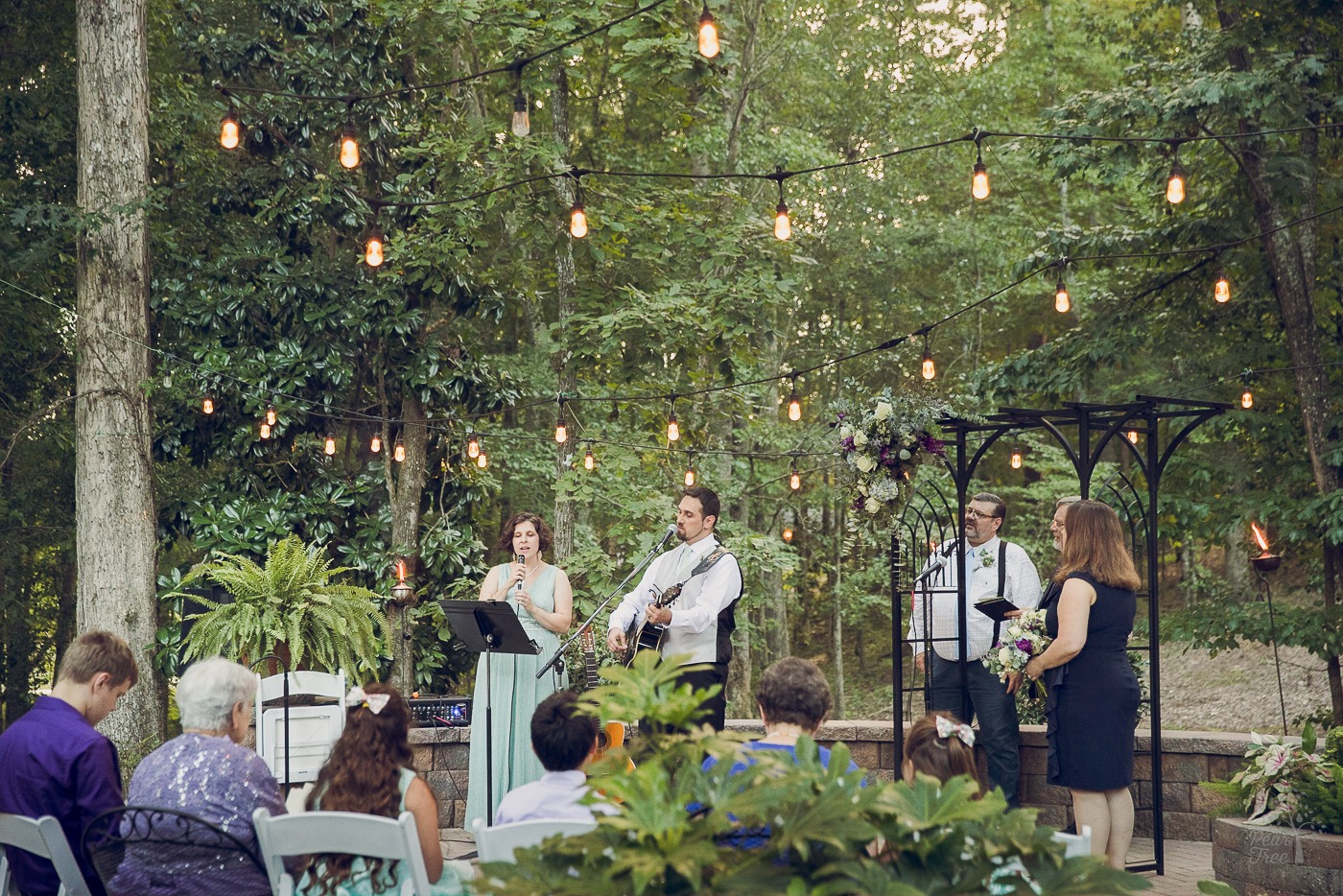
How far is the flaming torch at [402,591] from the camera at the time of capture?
10383mm

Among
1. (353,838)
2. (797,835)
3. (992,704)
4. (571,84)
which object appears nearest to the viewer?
A: (797,835)

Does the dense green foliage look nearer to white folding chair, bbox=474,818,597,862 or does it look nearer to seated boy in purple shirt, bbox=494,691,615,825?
seated boy in purple shirt, bbox=494,691,615,825

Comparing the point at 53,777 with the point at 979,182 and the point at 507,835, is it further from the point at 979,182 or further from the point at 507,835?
the point at 979,182

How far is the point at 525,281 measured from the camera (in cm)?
1281

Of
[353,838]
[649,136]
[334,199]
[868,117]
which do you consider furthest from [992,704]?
[868,117]

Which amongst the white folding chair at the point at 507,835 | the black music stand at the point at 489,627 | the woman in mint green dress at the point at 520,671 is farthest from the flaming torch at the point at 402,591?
the white folding chair at the point at 507,835

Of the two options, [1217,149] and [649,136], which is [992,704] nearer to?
[1217,149]

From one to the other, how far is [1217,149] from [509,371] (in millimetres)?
7706

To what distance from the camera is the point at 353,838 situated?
2965 mm

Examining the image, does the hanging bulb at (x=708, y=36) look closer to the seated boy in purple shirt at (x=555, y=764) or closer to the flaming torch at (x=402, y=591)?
the seated boy in purple shirt at (x=555, y=764)

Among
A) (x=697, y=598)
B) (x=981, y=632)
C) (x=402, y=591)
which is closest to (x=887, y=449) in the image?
(x=981, y=632)

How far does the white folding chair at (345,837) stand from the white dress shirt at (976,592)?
12.0 ft

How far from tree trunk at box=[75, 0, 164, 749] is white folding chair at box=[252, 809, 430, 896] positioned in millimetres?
7130

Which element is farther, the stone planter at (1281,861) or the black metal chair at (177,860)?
the stone planter at (1281,861)
